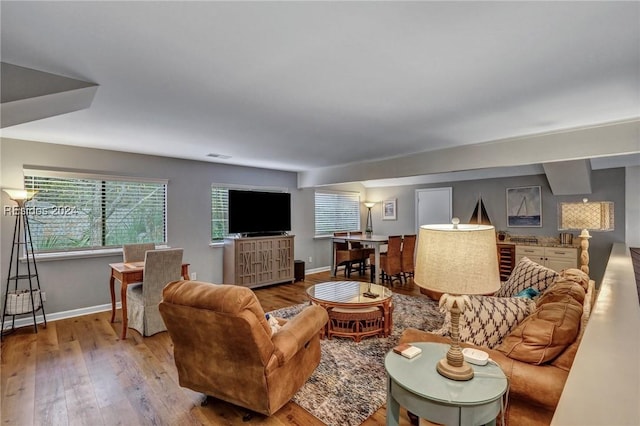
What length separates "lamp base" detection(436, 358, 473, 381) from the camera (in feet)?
4.69

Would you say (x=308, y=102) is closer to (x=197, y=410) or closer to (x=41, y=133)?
(x=197, y=410)

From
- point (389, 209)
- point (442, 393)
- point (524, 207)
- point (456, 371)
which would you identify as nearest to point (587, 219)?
point (524, 207)

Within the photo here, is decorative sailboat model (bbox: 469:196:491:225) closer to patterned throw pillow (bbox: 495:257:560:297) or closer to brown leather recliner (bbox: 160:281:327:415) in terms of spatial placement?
patterned throw pillow (bbox: 495:257:560:297)

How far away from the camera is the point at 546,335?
59.7 inches

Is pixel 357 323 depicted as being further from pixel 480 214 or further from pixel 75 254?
pixel 480 214

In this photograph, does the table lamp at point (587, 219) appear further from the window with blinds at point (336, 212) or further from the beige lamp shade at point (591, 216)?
the window with blinds at point (336, 212)

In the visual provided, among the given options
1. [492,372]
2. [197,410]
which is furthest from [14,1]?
[492,372]

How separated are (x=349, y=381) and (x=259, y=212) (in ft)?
12.5

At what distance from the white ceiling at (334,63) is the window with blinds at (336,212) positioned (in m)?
3.97

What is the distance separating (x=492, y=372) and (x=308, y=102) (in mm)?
2213

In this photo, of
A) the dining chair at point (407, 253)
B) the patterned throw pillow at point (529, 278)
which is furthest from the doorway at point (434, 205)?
the patterned throw pillow at point (529, 278)

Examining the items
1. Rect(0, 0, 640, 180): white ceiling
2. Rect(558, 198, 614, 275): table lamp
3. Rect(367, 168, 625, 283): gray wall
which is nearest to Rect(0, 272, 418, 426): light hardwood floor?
Rect(0, 0, 640, 180): white ceiling

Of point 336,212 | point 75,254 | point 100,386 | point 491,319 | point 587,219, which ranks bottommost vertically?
point 100,386

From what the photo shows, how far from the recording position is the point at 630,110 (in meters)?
2.74
